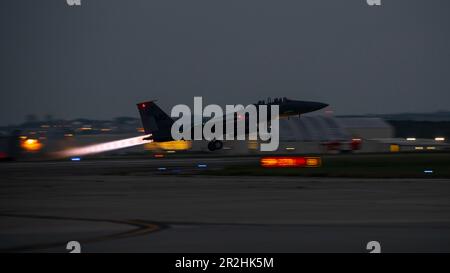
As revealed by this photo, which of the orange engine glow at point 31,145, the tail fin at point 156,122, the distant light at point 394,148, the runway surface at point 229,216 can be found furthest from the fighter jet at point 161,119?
the distant light at point 394,148

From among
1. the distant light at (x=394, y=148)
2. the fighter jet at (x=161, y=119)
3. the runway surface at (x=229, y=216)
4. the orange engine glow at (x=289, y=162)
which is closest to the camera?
the runway surface at (x=229, y=216)

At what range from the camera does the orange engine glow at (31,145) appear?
7156 cm

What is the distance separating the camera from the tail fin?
5928 centimetres

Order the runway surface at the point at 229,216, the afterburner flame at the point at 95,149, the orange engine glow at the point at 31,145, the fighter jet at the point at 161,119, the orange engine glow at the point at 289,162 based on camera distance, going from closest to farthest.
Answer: the runway surface at the point at 229,216 → the orange engine glow at the point at 289,162 → the fighter jet at the point at 161,119 → the afterburner flame at the point at 95,149 → the orange engine glow at the point at 31,145

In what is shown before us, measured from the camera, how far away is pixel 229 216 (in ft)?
65.3

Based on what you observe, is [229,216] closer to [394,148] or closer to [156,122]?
[156,122]

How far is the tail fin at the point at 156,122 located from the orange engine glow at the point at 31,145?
17627mm

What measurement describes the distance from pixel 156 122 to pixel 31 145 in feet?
68.3

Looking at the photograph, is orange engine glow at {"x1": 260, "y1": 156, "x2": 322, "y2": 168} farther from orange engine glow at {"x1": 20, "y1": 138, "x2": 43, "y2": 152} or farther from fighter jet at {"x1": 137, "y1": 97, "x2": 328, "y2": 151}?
orange engine glow at {"x1": 20, "y1": 138, "x2": 43, "y2": 152}

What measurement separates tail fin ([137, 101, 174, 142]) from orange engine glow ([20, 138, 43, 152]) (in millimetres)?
17627

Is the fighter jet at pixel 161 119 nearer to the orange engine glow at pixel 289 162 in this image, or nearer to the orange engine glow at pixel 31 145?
the orange engine glow at pixel 289 162

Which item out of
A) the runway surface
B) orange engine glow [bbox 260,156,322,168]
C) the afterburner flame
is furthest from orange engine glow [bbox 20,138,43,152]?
the runway surface
